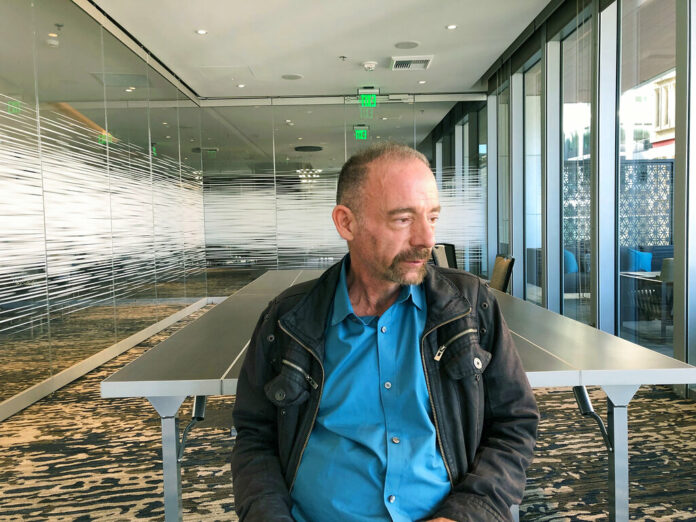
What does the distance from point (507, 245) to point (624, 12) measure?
4.00m

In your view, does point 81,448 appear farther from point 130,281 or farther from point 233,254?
point 233,254

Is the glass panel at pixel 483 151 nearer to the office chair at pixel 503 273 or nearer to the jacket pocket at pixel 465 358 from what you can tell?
the office chair at pixel 503 273

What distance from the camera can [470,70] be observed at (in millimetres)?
7730

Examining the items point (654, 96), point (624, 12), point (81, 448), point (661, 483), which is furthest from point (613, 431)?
point (624, 12)

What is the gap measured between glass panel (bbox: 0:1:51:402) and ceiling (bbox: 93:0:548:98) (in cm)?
164

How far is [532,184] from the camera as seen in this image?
7023 millimetres

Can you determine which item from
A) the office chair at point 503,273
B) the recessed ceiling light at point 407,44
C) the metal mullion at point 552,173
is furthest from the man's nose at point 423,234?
the recessed ceiling light at point 407,44

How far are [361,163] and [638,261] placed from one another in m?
3.88

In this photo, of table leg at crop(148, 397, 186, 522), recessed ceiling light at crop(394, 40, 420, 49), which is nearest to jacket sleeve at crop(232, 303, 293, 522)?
table leg at crop(148, 397, 186, 522)

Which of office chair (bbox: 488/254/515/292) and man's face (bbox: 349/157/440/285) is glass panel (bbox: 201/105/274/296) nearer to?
office chair (bbox: 488/254/515/292)

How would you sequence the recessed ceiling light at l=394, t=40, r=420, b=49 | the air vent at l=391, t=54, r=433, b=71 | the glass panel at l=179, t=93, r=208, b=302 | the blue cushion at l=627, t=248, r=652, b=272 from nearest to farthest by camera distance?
the blue cushion at l=627, t=248, r=652, b=272 → the recessed ceiling light at l=394, t=40, r=420, b=49 → the air vent at l=391, t=54, r=433, b=71 → the glass panel at l=179, t=93, r=208, b=302

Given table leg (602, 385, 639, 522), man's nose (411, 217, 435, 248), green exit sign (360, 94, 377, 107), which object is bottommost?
table leg (602, 385, 639, 522)

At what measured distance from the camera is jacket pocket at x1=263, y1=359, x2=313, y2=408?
3.99ft

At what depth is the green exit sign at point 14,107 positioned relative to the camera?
12.4 feet
